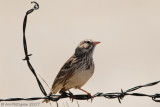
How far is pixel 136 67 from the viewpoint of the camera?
58.7ft

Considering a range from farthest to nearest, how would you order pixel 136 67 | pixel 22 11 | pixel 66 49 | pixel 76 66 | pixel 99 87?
pixel 22 11, pixel 66 49, pixel 136 67, pixel 99 87, pixel 76 66

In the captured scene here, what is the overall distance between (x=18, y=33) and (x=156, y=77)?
5627 millimetres

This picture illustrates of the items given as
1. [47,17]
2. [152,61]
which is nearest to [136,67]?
[152,61]

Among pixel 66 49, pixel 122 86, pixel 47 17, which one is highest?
pixel 47 17

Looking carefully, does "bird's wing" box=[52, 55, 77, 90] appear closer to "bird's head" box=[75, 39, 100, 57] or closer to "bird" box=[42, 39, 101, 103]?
"bird" box=[42, 39, 101, 103]

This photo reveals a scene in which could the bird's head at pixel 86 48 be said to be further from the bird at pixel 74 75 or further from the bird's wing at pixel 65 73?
the bird's wing at pixel 65 73

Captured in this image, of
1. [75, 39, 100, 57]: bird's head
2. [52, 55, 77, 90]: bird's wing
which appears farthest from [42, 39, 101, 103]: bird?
[75, 39, 100, 57]: bird's head

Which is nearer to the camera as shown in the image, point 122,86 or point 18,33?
point 122,86

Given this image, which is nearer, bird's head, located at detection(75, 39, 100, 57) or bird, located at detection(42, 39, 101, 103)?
bird, located at detection(42, 39, 101, 103)

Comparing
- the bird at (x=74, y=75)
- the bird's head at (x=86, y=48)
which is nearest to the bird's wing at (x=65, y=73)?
the bird at (x=74, y=75)

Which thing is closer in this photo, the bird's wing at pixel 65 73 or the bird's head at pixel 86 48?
the bird's wing at pixel 65 73

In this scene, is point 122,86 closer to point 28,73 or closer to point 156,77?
point 156,77

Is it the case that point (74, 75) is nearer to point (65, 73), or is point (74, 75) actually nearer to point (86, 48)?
point (65, 73)

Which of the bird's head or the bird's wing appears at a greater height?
the bird's head
